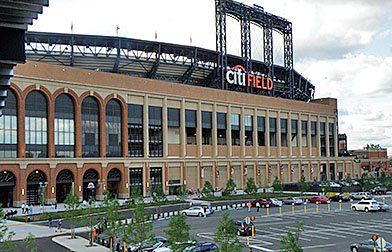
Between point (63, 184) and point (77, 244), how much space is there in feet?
107

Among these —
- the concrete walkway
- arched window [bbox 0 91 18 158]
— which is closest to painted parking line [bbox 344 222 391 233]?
the concrete walkway

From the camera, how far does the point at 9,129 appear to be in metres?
63.1

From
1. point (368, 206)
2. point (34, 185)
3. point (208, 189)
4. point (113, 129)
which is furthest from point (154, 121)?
point (368, 206)

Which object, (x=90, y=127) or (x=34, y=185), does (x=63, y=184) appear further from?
(x=90, y=127)

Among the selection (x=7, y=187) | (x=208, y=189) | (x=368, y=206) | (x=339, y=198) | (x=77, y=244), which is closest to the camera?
(x=77, y=244)

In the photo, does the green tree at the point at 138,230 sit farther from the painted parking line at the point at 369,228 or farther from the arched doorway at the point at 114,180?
the arched doorway at the point at 114,180

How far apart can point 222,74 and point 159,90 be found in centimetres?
2185

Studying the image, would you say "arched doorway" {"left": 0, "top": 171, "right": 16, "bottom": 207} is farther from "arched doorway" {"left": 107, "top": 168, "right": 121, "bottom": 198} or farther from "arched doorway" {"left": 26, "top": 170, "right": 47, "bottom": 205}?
"arched doorway" {"left": 107, "top": 168, "right": 121, "bottom": 198}

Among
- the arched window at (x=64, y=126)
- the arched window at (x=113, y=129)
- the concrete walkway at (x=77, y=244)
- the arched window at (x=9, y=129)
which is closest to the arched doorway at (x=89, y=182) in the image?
the arched window at (x=64, y=126)

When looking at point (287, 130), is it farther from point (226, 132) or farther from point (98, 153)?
point (98, 153)

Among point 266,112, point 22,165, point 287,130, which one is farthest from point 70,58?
point 287,130

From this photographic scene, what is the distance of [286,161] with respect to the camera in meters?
108

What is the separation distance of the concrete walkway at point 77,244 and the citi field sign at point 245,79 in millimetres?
65457

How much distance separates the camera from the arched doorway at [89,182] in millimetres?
70881
